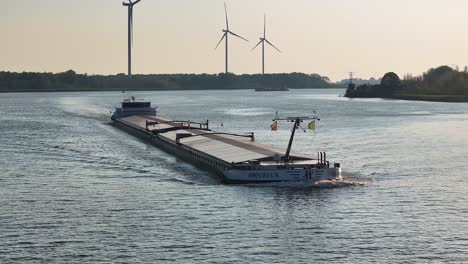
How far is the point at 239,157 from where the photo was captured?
6469cm

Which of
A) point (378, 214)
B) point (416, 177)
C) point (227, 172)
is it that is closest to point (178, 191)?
point (227, 172)

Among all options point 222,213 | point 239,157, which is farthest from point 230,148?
point 222,213

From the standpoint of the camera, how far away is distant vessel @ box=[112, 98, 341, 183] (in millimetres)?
57219

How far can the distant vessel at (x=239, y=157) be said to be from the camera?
188 feet

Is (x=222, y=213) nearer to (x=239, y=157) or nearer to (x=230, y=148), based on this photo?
(x=239, y=157)

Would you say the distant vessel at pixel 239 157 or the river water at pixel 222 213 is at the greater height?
the distant vessel at pixel 239 157

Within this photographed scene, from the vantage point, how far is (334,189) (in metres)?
56.2

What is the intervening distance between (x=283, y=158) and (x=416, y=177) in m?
11.2

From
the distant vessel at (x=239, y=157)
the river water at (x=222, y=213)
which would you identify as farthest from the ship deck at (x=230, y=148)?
the river water at (x=222, y=213)

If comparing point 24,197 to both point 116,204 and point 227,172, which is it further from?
point 227,172

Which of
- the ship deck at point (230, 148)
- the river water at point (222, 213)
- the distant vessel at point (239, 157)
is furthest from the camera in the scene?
the ship deck at point (230, 148)

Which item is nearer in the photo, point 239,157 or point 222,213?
point 222,213

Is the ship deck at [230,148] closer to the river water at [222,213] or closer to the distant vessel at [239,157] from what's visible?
the distant vessel at [239,157]

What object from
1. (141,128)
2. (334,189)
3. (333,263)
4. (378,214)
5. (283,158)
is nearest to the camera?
(333,263)
